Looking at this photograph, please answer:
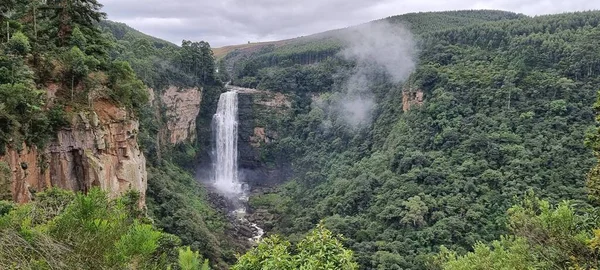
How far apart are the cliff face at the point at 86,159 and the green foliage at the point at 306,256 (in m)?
10.0

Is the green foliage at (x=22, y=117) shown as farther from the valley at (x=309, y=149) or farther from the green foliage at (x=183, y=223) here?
the green foliage at (x=183, y=223)

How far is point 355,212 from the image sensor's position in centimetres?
3447

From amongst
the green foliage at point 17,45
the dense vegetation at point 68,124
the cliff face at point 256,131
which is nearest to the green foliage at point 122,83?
the dense vegetation at point 68,124

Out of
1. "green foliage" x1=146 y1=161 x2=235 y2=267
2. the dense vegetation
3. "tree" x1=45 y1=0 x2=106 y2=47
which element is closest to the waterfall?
the dense vegetation

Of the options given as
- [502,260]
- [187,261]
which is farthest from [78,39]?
[502,260]

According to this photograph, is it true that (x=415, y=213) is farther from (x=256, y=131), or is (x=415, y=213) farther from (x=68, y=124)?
(x=256, y=131)

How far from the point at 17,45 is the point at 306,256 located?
13794mm

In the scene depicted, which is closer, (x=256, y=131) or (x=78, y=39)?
(x=78, y=39)

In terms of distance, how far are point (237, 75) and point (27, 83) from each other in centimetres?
5028

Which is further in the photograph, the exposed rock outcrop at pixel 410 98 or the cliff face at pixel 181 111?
the cliff face at pixel 181 111

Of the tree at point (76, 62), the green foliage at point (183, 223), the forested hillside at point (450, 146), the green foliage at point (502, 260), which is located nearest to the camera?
the green foliage at point (502, 260)

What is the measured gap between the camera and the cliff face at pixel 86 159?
46.0 ft

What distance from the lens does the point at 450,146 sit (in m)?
34.9

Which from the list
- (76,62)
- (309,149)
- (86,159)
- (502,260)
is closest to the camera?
(502,260)
